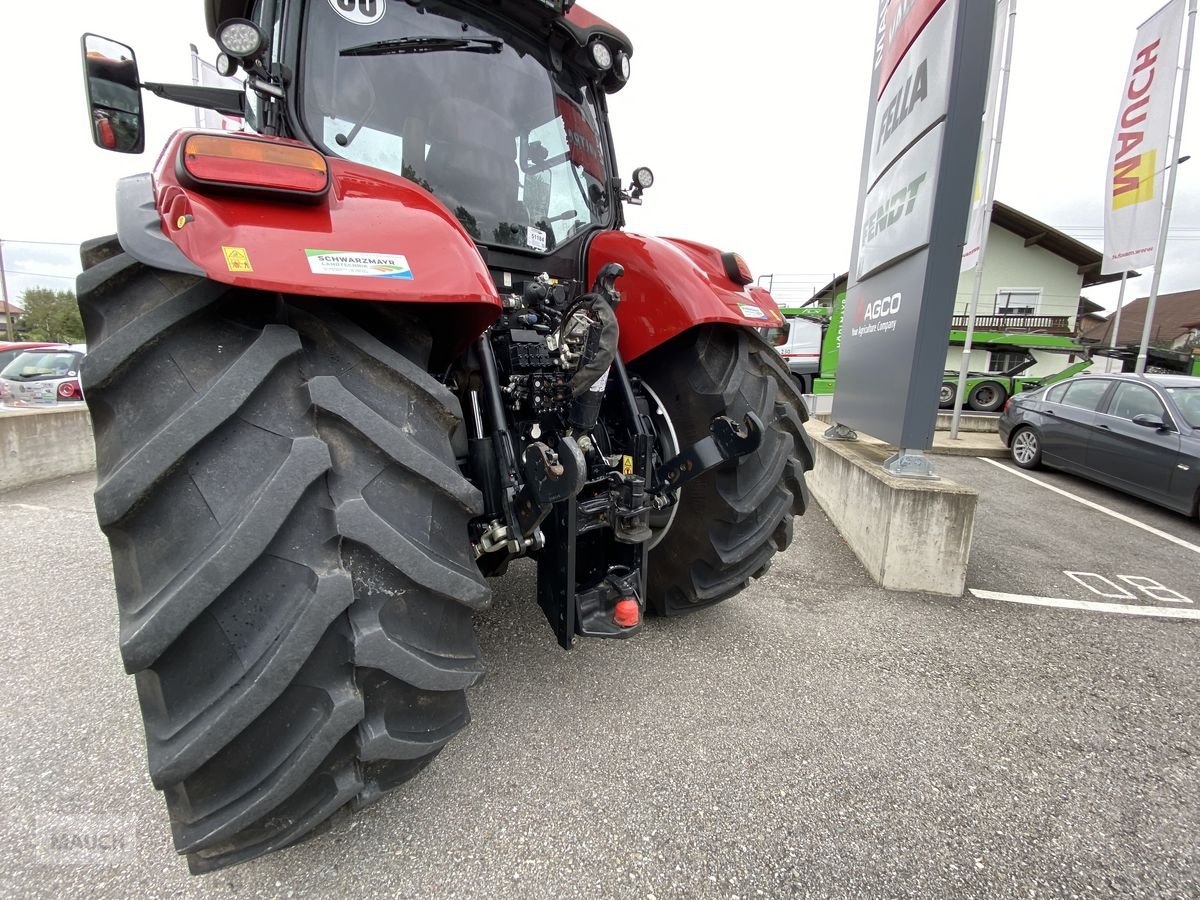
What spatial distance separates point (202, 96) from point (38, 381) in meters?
8.11

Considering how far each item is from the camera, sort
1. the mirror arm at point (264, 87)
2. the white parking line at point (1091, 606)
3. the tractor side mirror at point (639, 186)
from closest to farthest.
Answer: the mirror arm at point (264, 87)
the tractor side mirror at point (639, 186)
the white parking line at point (1091, 606)

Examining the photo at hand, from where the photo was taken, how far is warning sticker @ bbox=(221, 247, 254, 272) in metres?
0.98

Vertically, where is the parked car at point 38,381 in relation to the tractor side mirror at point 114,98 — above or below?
below

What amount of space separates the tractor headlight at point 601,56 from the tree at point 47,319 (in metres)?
44.4

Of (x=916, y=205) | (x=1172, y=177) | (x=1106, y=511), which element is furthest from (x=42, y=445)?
(x=1172, y=177)

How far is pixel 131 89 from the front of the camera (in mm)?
1662

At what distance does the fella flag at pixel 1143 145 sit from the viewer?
7.48 m

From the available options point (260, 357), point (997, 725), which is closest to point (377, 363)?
point (260, 357)

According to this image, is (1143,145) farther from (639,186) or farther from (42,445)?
(42,445)

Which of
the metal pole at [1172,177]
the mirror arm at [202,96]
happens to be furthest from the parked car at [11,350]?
the metal pole at [1172,177]

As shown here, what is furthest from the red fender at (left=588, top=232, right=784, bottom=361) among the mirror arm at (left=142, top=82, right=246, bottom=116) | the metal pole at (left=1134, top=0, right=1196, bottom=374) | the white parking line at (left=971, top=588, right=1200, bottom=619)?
the metal pole at (left=1134, top=0, right=1196, bottom=374)

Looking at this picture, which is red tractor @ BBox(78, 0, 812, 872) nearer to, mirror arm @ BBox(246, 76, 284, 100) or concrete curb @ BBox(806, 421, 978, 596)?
mirror arm @ BBox(246, 76, 284, 100)

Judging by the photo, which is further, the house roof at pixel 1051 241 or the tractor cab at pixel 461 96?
the house roof at pixel 1051 241

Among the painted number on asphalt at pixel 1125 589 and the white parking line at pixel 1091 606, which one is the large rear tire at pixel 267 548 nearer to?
the white parking line at pixel 1091 606
